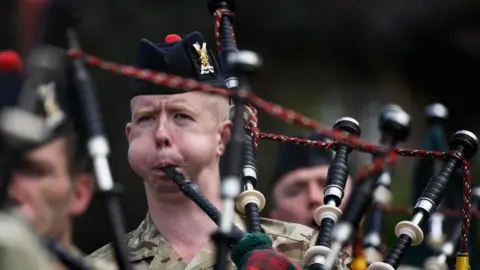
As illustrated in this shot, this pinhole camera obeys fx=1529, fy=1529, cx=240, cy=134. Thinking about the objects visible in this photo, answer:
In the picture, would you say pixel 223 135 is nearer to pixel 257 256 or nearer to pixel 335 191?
pixel 335 191

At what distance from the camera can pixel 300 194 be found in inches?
269

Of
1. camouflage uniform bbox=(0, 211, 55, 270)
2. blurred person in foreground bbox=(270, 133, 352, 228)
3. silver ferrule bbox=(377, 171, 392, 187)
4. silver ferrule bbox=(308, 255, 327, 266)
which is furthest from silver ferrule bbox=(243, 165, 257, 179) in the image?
camouflage uniform bbox=(0, 211, 55, 270)

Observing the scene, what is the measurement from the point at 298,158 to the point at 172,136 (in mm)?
2439

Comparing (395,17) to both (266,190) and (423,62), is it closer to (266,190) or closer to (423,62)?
(423,62)

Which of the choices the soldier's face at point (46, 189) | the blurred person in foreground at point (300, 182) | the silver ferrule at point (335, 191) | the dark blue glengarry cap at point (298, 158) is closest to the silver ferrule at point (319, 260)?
the silver ferrule at point (335, 191)

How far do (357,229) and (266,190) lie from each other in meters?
3.87

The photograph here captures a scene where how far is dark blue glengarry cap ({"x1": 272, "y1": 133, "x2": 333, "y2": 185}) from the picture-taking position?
6.93 metres

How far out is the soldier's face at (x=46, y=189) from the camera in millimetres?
3457

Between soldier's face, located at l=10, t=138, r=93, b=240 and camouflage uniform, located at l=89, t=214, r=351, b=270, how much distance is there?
1165 mm

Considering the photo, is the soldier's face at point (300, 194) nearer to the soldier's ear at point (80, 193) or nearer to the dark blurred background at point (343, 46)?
the soldier's ear at point (80, 193)

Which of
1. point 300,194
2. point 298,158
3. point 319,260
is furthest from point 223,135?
point 298,158

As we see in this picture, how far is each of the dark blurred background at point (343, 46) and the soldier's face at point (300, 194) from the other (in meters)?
3.40

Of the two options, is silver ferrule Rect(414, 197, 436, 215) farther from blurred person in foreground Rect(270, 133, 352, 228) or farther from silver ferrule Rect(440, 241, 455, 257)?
blurred person in foreground Rect(270, 133, 352, 228)

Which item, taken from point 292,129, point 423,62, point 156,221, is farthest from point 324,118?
point 156,221
